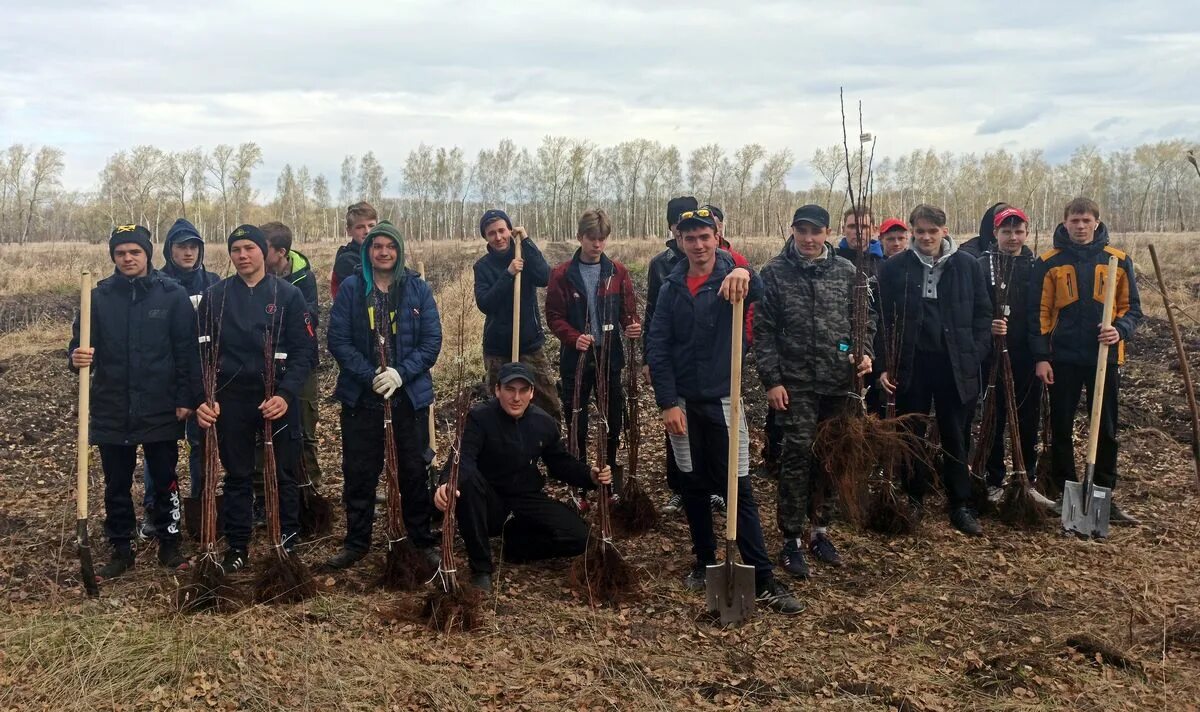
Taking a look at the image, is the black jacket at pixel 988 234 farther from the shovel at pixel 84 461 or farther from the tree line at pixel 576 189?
the tree line at pixel 576 189

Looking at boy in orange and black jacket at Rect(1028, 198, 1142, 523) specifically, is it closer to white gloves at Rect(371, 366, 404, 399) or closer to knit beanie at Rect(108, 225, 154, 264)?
white gloves at Rect(371, 366, 404, 399)

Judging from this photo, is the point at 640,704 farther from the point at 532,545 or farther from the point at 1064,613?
the point at 1064,613

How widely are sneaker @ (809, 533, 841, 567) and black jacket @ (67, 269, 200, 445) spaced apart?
4.12 m

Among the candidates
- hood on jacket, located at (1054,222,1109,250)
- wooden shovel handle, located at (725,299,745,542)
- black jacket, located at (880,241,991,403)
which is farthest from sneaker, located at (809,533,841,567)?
hood on jacket, located at (1054,222,1109,250)

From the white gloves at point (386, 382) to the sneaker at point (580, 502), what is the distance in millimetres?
1602

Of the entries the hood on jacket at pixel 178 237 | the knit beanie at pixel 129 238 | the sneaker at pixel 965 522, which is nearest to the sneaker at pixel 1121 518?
the sneaker at pixel 965 522

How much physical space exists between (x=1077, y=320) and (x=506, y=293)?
14.2 feet

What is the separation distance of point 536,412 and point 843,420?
1955mm

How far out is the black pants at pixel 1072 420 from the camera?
5566mm

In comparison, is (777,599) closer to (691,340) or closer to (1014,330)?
(691,340)

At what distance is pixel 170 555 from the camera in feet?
15.9

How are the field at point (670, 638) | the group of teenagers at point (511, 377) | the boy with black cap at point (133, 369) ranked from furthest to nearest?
the boy with black cap at point (133, 369), the group of teenagers at point (511, 377), the field at point (670, 638)

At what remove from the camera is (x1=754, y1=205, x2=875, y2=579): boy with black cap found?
15.1 ft

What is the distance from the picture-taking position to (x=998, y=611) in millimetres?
4176
